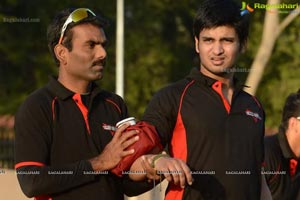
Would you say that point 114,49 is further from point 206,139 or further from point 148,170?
point 148,170

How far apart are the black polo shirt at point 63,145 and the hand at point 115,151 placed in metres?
0.06

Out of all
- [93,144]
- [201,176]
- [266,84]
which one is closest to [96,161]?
[93,144]

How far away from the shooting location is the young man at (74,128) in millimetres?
4297

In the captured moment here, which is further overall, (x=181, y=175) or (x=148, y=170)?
(x=148, y=170)

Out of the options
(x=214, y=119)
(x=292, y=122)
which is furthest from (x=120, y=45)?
(x=214, y=119)

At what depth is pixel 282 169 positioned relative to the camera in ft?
18.6

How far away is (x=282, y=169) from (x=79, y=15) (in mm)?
1830

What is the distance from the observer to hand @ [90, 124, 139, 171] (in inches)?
157

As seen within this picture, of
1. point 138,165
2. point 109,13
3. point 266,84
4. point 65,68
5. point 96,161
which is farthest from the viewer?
point 109,13

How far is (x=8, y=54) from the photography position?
2047 centimetres

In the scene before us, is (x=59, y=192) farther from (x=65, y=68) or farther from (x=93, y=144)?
(x=65, y=68)

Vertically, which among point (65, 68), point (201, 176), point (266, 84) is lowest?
point (266, 84)

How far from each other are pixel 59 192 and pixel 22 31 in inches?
651

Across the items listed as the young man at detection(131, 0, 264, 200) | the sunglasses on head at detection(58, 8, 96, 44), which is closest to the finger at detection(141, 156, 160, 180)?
the young man at detection(131, 0, 264, 200)
